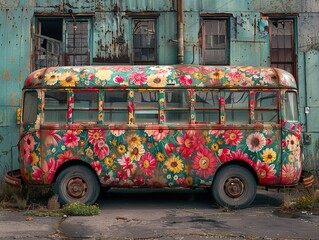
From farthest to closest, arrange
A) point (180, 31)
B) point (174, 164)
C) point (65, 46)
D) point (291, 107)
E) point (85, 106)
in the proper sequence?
1. point (65, 46)
2. point (180, 31)
3. point (291, 107)
4. point (85, 106)
5. point (174, 164)

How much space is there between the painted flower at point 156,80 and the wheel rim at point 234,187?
2.65 meters

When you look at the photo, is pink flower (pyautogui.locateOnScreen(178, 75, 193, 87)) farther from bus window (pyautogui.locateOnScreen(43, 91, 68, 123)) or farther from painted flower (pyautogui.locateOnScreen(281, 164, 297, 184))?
painted flower (pyautogui.locateOnScreen(281, 164, 297, 184))

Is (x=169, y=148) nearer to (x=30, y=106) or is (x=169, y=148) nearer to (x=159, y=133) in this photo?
(x=159, y=133)

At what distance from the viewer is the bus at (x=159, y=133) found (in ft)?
29.3

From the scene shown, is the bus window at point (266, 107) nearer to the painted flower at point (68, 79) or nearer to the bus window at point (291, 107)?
the bus window at point (291, 107)

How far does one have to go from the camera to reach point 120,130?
8992mm

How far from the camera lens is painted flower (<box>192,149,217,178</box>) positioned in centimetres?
896

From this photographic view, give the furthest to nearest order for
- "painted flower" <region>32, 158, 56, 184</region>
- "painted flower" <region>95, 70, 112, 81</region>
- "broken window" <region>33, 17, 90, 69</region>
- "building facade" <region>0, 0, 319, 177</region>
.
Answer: "broken window" <region>33, 17, 90, 69</region>
"building facade" <region>0, 0, 319, 177</region>
"painted flower" <region>95, 70, 112, 81</region>
"painted flower" <region>32, 158, 56, 184</region>

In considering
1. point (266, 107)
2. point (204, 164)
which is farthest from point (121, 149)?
point (266, 107)

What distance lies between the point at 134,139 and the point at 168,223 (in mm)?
2180

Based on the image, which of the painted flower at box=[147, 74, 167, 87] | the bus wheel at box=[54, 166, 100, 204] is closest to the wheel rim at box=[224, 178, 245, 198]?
the painted flower at box=[147, 74, 167, 87]

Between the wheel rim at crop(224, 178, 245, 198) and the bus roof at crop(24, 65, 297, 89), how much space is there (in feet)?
7.01

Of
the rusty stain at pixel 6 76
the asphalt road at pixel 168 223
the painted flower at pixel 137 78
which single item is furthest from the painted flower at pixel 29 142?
the rusty stain at pixel 6 76

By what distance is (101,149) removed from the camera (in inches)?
352
